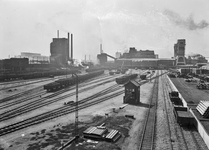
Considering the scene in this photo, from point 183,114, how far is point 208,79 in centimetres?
3437

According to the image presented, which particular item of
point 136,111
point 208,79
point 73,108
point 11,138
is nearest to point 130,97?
point 136,111

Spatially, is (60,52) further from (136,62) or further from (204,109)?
(204,109)

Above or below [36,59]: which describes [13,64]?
below

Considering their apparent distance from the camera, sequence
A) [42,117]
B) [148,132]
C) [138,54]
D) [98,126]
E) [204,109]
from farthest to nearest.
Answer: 1. [138,54]
2. [42,117]
3. [204,109]
4. [98,126]
5. [148,132]

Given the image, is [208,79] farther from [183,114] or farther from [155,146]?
[155,146]

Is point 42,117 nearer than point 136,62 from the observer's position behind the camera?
Yes

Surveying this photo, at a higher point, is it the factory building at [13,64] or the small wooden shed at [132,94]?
the factory building at [13,64]

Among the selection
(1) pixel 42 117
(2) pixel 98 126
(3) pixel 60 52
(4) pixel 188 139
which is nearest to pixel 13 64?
(3) pixel 60 52

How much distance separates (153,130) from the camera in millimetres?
14180

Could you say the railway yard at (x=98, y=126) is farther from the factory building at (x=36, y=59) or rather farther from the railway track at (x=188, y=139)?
the factory building at (x=36, y=59)

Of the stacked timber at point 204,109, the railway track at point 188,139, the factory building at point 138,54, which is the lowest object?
the railway track at point 188,139

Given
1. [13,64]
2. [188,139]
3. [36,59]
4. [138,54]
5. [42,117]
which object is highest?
[138,54]

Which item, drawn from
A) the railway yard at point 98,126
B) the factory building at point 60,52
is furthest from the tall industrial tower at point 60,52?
the railway yard at point 98,126

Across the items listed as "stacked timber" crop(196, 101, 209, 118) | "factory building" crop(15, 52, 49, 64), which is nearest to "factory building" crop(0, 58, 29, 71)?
"factory building" crop(15, 52, 49, 64)
